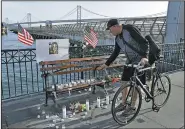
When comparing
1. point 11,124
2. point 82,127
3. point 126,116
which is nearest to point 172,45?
point 126,116

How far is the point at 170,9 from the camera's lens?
43.8ft

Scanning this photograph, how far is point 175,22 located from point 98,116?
1075 cm

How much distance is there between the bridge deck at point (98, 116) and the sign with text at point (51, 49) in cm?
95

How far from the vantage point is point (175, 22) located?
514 inches

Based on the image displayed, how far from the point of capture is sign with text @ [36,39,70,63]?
4.66 meters

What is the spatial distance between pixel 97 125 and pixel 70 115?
2.04ft

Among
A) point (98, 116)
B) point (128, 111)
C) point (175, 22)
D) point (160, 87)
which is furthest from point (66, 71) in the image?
point (175, 22)

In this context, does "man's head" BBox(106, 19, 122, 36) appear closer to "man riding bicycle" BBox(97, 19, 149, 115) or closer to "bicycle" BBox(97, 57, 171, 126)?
"man riding bicycle" BBox(97, 19, 149, 115)

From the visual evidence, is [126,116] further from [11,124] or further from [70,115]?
[11,124]

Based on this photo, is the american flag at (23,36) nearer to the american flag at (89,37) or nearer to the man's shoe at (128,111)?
the american flag at (89,37)

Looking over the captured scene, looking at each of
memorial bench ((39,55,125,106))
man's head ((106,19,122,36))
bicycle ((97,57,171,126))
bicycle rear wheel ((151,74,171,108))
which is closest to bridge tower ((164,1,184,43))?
bicycle rear wheel ((151,74,171,108))

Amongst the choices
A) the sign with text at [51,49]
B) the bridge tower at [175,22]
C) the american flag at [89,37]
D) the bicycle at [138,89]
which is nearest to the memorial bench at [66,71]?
the sign with text at [51,49]

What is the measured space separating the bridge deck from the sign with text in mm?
952

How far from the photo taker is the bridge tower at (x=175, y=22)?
12.7 meters
